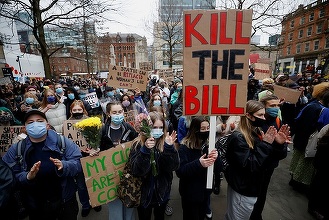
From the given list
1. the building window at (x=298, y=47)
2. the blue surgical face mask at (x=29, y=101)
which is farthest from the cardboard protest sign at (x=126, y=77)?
the building window at (x=298, y=47)

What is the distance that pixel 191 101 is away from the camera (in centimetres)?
193

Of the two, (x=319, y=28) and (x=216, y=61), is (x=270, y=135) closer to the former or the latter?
(x=216, y=61)

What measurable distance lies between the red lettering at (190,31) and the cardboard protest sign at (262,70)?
20.4 feet

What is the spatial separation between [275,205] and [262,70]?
5.27 meters

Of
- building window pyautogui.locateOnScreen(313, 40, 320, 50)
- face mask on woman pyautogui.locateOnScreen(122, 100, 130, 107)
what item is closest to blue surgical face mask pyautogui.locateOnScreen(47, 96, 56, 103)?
face mask on woman pyautogui.locateOnScreen(122, 100, 130, 107)

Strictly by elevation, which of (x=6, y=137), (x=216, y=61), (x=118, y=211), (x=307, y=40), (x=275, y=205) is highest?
(x=307, y=40)

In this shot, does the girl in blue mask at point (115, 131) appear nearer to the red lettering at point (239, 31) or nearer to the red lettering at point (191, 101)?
the red lettering at point (191, 101)

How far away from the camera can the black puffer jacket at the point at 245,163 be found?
200 centimetres

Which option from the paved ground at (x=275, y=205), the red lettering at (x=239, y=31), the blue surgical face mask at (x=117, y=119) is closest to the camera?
the red lettering at (x=239, y=31)

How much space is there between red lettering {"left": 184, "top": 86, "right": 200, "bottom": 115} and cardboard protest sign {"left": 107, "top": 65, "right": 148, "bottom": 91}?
13.2 feet

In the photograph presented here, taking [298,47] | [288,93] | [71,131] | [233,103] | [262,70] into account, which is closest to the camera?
[233,103]

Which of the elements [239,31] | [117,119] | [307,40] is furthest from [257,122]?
[307,40]

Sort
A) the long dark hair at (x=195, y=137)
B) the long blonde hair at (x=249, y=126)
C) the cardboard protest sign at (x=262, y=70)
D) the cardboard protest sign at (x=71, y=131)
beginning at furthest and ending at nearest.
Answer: the cardboard protest sign at (x=262, y=70), the cardboard protest sign at (x=71, y=131), the long dark hair at (x=195, y=137), the long blonde hair at (x=249, y=126)

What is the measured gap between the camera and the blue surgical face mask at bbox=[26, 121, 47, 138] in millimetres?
2035
